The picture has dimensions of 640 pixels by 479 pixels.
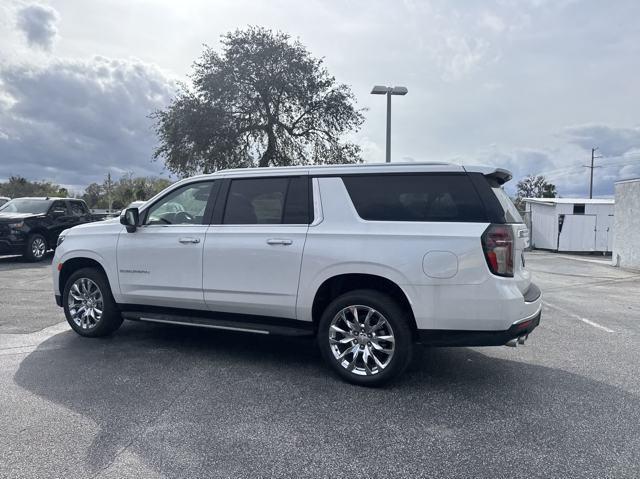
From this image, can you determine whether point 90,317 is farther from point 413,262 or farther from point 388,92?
point 388,92

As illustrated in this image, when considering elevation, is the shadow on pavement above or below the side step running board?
below

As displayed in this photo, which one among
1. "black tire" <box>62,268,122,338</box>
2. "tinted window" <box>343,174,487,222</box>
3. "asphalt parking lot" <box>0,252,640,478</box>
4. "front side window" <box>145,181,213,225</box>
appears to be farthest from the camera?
"black tire" <box>62,268,122,338</box>

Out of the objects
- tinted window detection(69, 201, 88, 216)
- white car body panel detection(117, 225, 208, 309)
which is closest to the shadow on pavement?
white car body panel detection(117, 225, 208, 309)

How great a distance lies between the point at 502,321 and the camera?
12.4ft

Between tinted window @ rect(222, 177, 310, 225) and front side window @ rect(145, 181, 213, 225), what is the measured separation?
1.09 ft

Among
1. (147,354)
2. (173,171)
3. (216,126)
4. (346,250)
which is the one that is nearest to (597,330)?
(346,250)

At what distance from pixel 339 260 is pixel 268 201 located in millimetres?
1055

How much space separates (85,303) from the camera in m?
5.62

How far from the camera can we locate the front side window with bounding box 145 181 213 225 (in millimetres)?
5094

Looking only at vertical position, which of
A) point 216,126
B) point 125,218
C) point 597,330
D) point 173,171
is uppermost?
point 216,126

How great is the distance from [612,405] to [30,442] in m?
4.40

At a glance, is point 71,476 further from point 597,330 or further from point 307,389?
point 597,330

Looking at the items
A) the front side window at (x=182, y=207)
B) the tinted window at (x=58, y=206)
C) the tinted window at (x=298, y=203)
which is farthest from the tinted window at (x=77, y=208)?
the tinted window at (x=298, y=203)

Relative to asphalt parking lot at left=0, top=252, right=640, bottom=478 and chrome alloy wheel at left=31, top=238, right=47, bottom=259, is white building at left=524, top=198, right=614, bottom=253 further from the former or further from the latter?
chrome alloy wheel at left=31, top=238, right=47, bottom=259
